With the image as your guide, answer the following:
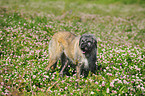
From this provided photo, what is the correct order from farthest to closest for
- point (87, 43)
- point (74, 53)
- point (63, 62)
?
1. point (63, 62)
2. point (74, 53)
3. point (87, 43)

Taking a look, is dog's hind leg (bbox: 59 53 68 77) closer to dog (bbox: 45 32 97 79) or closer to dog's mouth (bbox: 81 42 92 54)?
dog (bbox: 45 32 97 79)

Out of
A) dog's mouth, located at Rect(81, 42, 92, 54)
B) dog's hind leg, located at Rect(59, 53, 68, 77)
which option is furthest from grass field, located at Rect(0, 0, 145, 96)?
dog's mouth, located at Rect(81, 42, 92, 54)

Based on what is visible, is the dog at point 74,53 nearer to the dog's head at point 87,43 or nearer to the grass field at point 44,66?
the dog's head at point 87,43

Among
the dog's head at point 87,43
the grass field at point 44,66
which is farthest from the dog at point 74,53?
the grass field at point 44,66

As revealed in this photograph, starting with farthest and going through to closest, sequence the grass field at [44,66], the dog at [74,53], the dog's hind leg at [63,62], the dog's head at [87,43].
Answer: the dog's hind leg at [63,62] < the dog at [74,53] < the dog's head at [87,43] < the grass field at [44,66]

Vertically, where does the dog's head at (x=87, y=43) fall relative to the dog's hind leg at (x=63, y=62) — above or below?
above

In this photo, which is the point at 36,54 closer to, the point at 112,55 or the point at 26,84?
the point at 26,84

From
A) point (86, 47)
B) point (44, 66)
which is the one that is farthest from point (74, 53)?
point (44, 66)

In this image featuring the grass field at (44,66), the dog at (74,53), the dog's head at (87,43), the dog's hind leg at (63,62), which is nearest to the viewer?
the grass field at (44,66)

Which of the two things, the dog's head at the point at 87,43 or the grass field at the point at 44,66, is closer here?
the grass field at the point at 44,66

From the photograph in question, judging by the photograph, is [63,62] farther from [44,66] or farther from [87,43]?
[87,43]

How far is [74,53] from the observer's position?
4629mm

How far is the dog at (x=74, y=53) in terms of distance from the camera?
4.37m

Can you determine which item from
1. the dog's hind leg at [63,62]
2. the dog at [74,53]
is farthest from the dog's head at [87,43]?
the dog's hind leg at [63,62]
